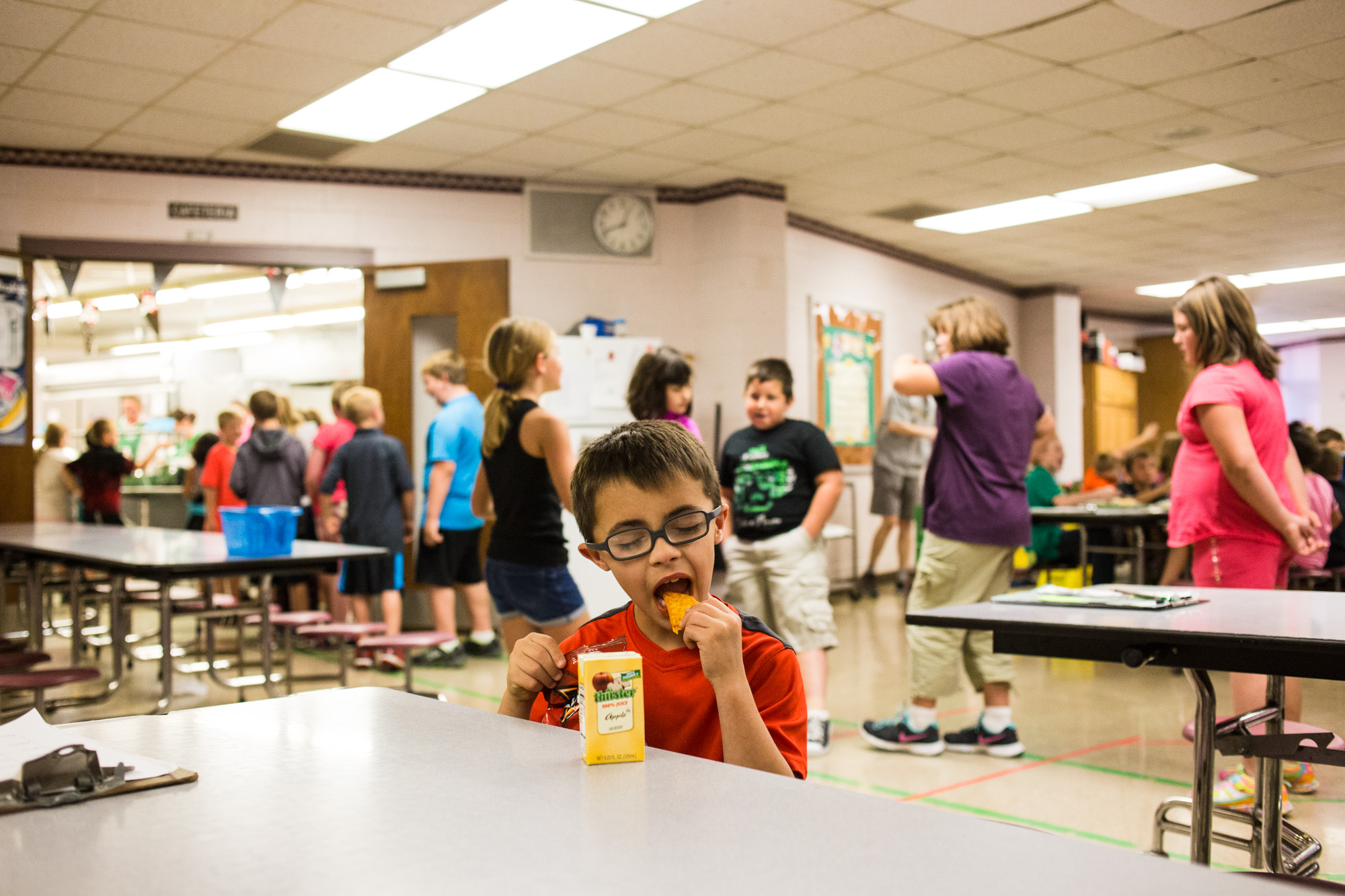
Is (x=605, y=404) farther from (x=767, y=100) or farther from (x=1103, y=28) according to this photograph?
(x=1103, y=28)

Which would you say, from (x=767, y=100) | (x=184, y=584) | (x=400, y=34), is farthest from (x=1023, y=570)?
(x=184, y=584)

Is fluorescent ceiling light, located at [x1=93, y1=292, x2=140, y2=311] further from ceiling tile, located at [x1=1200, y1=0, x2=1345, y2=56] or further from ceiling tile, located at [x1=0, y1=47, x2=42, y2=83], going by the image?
ceiling tile, located at [x1=1200, y1=0, x2=1345, y2=56]

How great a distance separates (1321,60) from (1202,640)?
182 inches

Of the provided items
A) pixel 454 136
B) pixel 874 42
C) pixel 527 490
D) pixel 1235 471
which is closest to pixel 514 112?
pixel 454 136

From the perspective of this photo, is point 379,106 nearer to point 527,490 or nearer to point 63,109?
point 63,109

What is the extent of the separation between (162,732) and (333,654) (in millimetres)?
5275

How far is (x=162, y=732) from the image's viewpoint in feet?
4.01

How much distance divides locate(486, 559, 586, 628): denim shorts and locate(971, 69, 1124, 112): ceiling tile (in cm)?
385

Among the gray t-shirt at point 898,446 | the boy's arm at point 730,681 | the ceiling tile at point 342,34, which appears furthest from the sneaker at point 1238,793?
the gray t-shirt at point 898,446

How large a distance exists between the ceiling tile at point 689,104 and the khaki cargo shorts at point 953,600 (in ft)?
9.35

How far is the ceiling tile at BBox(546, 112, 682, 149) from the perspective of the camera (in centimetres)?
589

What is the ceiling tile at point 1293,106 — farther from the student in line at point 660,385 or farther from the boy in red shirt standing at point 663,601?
the boy in red shirt standing at point 663,601

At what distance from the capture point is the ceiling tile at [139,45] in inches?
181

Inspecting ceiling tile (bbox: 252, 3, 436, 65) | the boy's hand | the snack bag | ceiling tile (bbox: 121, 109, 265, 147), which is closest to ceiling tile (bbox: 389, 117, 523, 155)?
ceiling tile (bbox: 121, 109, 265, 147)
